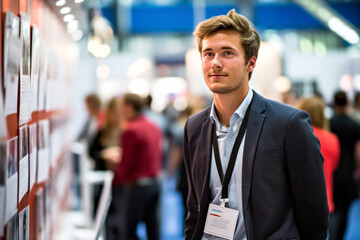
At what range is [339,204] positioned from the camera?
190 inches

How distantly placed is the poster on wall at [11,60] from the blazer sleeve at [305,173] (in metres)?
1.04

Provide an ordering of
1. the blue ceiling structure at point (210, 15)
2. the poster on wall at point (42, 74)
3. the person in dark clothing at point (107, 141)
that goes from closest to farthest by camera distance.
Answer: the poster on wall at point (42, 74), the person in dark clothing at point (107, 141), the blue ceiling structure at point (210, 15)

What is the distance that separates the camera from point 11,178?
1.53 m

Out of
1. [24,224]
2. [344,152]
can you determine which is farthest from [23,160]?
[344,152]

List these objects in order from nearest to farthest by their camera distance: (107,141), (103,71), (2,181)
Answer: (2,181) → (107,141) → (103,71)

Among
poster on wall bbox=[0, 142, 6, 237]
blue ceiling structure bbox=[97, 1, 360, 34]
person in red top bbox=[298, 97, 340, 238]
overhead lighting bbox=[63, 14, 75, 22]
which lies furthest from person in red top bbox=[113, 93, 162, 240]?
blue ceiling structure bbox=[97, 1, 360, 34]

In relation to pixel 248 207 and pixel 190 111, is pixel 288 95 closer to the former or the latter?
pixel 190 111

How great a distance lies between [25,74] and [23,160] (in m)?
0.33


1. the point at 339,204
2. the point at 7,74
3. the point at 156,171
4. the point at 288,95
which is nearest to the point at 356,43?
the point at 288,95

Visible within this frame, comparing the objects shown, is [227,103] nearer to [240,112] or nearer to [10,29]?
[240,112]

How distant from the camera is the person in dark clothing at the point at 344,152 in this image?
4738 mm

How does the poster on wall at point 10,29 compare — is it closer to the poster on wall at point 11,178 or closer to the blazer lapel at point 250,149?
the poster on wall at point 11,178

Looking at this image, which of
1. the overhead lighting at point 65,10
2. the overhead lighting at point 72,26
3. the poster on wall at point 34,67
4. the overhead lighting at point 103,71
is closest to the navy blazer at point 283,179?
the poster on wall at point 34,67

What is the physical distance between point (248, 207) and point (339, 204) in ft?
10.8
